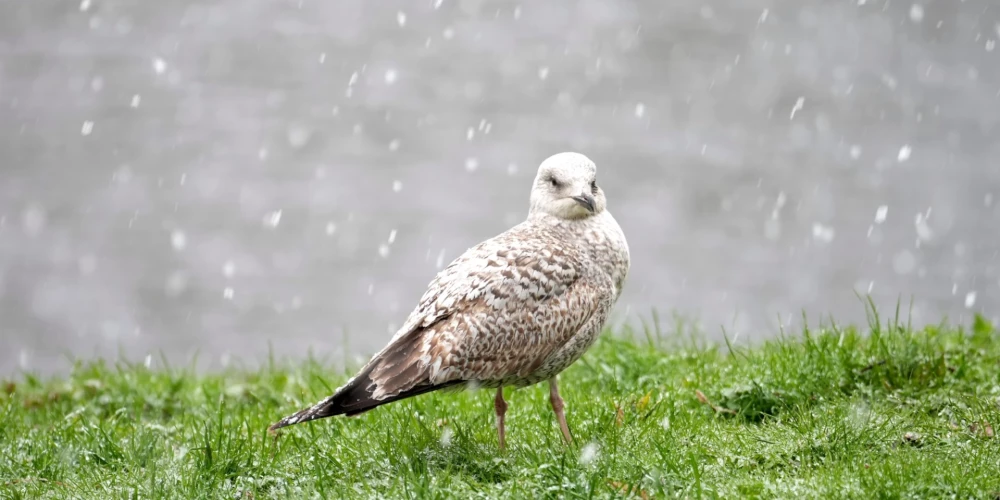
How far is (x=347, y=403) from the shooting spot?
4945mm

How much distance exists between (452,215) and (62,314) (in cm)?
725

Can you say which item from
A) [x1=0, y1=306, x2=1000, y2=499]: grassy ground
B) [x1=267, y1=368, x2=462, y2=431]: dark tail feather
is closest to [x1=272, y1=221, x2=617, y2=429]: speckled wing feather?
[x1=267, y1=368, x2=462, y2=431]: dark tail feather

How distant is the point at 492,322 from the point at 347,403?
0.83 metres

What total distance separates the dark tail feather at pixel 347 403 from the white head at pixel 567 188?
1.42 metres

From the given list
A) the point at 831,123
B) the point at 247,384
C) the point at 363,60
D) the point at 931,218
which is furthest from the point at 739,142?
the point at 247,384

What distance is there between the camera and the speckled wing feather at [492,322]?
5090 millimetres

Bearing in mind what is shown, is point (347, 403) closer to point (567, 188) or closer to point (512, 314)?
point (512, 314)

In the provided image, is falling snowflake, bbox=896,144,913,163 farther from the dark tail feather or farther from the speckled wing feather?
the dark tail feather

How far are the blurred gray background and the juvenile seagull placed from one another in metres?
11.3

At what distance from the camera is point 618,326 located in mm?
8227

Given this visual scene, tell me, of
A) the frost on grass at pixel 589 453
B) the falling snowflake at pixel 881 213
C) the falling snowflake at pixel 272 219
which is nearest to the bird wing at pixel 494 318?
the frost on grass at pixel 589 453

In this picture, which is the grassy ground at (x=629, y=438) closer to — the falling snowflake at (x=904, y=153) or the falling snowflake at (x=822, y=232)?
the falling snowflake at (x=822, y=232)

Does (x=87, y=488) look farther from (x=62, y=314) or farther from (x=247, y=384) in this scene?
(x=62, y=314)

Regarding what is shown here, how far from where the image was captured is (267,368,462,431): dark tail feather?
4887mm
